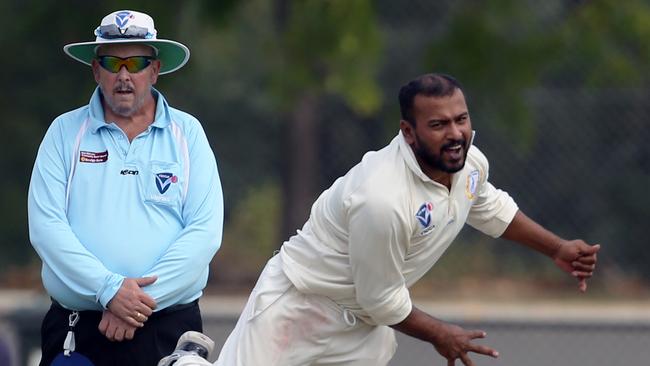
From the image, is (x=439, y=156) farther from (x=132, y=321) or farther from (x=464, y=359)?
(x=132, y=321)

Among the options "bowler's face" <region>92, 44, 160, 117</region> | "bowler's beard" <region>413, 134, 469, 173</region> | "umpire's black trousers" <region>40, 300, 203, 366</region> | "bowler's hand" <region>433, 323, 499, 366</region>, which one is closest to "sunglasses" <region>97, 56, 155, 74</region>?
"bowler's face" <region>92, 44, 160, 117</region>

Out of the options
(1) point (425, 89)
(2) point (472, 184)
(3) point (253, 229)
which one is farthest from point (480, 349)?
(3) point (253, 229)

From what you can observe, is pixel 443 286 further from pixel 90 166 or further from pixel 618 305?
pixel 90 166

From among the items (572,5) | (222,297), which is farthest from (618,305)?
(222,297)

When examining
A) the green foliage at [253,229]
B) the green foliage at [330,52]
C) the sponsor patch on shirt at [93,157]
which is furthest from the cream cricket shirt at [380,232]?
the green foliage at [253,229]

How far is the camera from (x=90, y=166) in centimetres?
554

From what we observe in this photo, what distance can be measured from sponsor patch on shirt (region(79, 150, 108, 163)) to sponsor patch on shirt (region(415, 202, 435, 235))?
1.28 meters

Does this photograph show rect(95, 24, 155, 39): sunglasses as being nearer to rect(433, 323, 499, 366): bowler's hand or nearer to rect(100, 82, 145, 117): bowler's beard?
rect(100, 82, 145, 117): bowler's beard

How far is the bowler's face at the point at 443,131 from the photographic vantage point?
512cm

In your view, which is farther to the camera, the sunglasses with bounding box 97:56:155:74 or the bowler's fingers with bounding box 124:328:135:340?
the sunglasses with bounding box 97:56:155:74

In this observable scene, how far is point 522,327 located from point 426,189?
2.90 metres

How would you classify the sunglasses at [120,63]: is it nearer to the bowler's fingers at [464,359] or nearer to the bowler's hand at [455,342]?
the bowler's hand at [455,342]

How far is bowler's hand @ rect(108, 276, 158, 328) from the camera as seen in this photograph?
531 cm

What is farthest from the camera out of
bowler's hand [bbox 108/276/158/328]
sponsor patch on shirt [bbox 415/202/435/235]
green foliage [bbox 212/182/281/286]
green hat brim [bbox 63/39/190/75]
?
green foliage [bbox 212/182/281/286]
